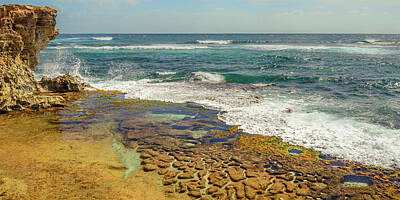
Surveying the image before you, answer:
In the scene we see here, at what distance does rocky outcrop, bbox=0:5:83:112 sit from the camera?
9367mm

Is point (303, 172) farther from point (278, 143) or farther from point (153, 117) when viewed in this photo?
point (153, 117)

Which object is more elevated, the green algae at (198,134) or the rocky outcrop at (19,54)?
the rocky outcrop at (19,54)

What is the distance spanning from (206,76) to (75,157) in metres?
13.7

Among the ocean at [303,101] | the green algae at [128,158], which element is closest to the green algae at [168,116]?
the ocean at [303,101]

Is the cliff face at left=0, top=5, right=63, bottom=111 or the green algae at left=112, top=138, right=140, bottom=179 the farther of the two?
the cliff face at left=0, top=5, right=63, bottom=111

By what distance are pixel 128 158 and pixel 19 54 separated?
26.1 feet

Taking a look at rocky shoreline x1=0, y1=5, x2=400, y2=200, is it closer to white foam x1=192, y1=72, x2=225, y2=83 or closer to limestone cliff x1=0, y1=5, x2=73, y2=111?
limestone cliff x1=0, y1=5, x2=73, y2=111

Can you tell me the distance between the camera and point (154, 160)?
5.93 metres

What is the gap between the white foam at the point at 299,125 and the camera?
663 cm

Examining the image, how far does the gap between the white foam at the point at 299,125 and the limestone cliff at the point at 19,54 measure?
13.7 ft

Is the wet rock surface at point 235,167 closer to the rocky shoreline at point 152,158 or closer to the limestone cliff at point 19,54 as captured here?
the rocky shoreline at point 152,158

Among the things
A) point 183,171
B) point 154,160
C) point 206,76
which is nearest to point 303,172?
point 183,171

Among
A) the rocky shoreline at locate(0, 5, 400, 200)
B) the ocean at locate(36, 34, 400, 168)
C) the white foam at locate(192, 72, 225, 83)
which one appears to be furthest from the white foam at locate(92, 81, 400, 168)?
the white foam at locate(192, 72, 225, 83)

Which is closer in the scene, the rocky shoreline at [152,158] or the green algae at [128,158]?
the rocky shoreline at [152,158]
